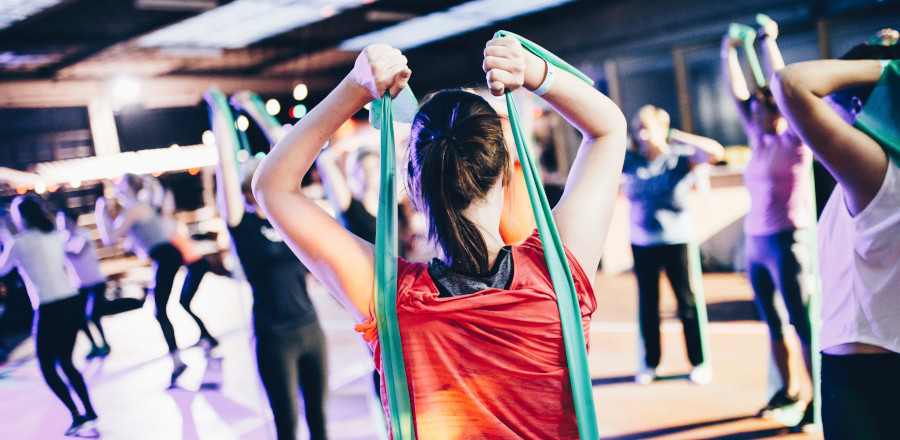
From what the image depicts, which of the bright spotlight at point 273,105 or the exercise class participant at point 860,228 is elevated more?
the bright spotlight at point 273,105

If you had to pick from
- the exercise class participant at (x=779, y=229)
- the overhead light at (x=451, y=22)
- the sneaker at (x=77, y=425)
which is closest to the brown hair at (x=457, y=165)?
the exercise class participant at (x=779, y=229)

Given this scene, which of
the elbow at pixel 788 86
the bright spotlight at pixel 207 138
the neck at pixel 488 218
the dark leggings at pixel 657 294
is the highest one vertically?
the bright spotlight at pixel 207 138

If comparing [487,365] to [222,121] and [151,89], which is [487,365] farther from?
[151,89]

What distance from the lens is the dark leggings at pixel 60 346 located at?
3.52 m

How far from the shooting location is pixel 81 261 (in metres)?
4.20

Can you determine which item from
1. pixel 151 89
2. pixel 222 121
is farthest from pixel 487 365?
pixel 151 89

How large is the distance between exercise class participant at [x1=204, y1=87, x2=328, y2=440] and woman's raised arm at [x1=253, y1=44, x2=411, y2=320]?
145 cm

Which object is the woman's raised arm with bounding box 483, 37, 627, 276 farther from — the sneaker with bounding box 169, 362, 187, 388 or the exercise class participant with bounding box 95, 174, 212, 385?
the sneaker with bounding box 169, 362, 187, 388

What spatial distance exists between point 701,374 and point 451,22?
7011 millimetres

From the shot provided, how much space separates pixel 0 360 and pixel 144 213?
9.08 ft

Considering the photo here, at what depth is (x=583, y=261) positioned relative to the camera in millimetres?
849

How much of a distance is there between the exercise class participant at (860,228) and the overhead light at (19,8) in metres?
6.97

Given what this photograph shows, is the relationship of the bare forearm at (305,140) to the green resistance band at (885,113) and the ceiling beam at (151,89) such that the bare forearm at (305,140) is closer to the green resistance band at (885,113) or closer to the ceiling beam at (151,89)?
the green resistance band at (885,113)

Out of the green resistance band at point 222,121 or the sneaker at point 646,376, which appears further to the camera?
the sneaker at point 646,376
